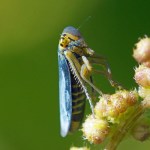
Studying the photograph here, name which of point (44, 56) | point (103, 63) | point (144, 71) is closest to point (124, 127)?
point (144, 71)

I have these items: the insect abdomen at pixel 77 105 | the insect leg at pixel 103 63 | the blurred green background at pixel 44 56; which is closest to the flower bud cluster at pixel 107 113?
the insect abdomen at pixel 77 105

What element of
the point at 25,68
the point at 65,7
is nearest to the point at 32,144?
the point at 25,68

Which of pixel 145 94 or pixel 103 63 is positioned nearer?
pixel 145 94

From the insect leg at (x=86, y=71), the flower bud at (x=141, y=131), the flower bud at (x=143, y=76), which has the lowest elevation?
the flower bud at (x=141, y=131)

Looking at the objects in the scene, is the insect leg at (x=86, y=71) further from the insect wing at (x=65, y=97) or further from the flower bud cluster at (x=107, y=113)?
the flower bud cluster at (x=107, y=113)

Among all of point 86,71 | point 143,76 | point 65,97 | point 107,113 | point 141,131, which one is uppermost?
point 86,71

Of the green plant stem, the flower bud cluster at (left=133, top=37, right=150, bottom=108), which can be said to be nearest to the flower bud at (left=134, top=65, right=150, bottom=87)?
the flower bud cluster at (left=133, top=37, right=150, bottom=108)

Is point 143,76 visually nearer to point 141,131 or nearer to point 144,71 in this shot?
point 144,71

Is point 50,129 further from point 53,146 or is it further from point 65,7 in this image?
point 65,7
